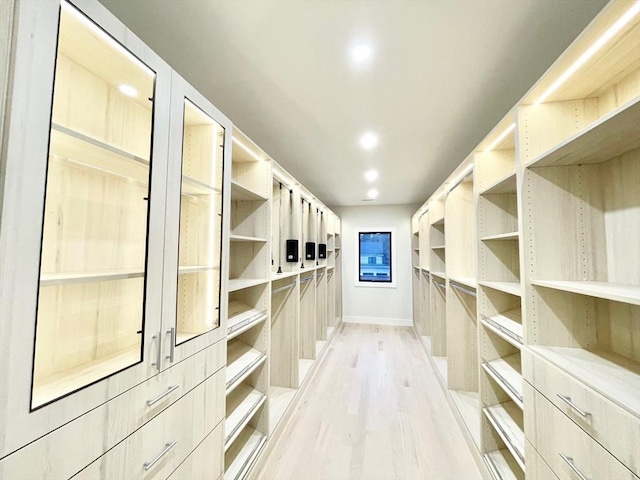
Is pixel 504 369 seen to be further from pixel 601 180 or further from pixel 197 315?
pixel 197 315

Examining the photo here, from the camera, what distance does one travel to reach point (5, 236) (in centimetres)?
64

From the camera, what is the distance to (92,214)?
1089 mm

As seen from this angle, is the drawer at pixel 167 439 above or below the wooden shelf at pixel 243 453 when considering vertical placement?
above

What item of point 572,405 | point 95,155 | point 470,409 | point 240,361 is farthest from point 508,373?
point 95,155

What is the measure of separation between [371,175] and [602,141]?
2999 millimetres

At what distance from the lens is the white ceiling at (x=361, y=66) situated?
4.34 ft

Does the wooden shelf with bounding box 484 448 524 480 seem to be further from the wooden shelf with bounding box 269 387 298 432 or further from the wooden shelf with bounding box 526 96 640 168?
the wooden shelf with bounding box 526 96 640 168

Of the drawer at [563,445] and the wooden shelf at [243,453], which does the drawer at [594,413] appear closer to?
the drawer at [563,445]

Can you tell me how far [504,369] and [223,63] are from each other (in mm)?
2674

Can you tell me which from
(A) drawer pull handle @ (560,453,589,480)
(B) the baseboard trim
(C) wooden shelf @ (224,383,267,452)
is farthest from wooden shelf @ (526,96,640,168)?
(B) the baseboard trim

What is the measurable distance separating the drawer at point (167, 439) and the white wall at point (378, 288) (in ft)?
16.4

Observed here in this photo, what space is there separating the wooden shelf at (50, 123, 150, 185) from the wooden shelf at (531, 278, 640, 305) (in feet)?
5.60

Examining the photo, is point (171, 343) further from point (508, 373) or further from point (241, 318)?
point (508, 373)

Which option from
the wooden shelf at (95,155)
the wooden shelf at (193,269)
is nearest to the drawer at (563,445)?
the wooden shelf at (193,269)
